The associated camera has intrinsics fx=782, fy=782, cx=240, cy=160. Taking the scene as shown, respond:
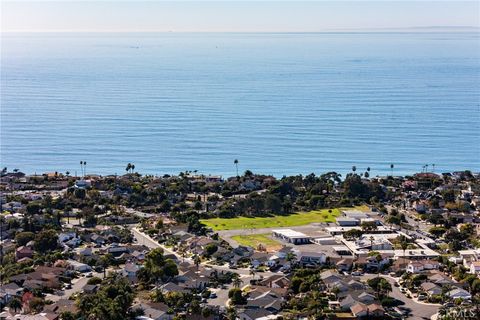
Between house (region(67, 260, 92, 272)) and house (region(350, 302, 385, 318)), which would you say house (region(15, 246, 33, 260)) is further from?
house (region(350, 302, 385, 318))

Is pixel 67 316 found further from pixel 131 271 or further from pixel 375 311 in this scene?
pixel 375 311

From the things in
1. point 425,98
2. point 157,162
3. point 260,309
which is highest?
point 425,98

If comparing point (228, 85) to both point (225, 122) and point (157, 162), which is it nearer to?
point (225, 122)

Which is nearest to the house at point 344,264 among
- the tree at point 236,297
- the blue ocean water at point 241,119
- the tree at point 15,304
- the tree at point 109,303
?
the tree at point 236,297

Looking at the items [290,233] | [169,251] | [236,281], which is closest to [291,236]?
[290,233]

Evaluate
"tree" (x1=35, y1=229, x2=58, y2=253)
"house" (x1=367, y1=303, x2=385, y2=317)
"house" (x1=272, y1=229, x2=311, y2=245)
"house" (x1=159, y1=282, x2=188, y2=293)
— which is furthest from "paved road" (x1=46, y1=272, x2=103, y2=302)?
"house" (x1=367, y1=303, x2=385, y2=317)

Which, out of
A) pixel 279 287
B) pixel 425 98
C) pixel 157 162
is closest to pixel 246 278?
pixel 279 287
